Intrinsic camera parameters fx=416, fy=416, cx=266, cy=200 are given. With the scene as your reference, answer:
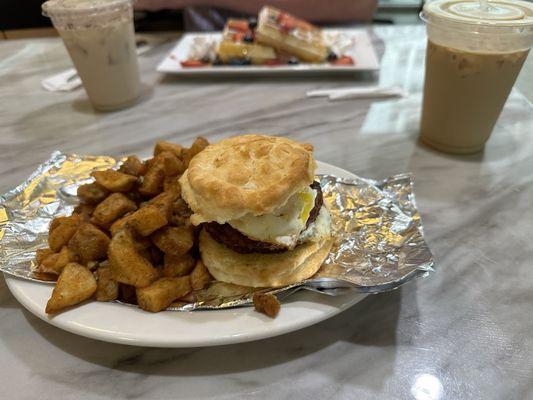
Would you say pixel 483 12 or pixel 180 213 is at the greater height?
pixel 483 12

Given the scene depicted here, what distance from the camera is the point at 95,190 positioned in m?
1.25

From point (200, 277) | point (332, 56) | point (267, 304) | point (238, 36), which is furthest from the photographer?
point (238, 36)

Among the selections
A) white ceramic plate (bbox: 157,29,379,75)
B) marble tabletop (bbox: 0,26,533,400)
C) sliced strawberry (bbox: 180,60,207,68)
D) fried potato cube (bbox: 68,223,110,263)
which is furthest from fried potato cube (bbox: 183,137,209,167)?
sliced strawberry (bbox: 180,60,207,68)

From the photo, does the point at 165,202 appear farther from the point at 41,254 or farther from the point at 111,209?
the point at 41,254

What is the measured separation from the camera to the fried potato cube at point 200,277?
1.03 meters

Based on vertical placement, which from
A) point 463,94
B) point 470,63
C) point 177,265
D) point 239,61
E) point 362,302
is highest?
point 470,63

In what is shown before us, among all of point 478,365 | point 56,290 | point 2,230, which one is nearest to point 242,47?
point 2,230

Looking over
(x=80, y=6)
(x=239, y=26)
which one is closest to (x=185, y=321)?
(x=80, y=6)

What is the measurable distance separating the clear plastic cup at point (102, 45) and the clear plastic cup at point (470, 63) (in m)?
1.35

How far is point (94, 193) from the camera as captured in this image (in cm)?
125

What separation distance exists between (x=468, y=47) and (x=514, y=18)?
163mm

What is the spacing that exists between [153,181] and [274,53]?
1588 millimetres

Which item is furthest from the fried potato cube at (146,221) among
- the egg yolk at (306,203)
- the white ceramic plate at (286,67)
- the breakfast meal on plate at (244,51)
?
the breakfast meal on plate at (244,51)

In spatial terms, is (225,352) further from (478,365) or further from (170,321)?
(478,365)
